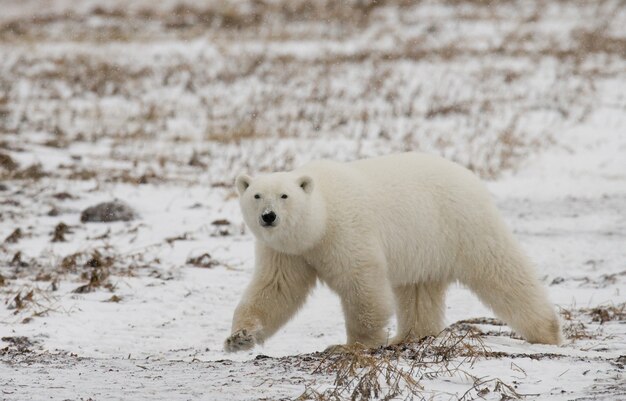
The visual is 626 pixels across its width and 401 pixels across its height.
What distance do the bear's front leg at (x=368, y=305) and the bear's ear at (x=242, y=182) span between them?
0.80 metres

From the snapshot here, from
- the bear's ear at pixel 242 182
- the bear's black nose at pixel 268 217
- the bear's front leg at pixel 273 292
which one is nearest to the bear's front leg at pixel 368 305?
the bear's front leg at pixel 273 292

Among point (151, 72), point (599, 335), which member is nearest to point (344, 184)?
point (599, 335)

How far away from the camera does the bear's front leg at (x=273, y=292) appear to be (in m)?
5.27

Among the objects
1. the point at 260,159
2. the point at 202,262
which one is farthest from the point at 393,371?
the point at 260,159

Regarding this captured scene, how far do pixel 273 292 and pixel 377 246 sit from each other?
66cm

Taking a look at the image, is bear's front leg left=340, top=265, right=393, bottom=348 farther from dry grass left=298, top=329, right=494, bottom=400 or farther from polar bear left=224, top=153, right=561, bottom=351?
dry grass left=298, top=329, right=494, bottom=400

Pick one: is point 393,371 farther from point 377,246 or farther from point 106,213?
point 106,213

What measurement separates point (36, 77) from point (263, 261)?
1249 centimetres

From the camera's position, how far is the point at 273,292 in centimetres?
530

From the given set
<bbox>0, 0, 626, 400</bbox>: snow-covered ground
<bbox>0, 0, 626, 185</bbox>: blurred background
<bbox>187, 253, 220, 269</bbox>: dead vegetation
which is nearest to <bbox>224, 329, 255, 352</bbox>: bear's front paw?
Answer: <bbox>0, 0, 626, 400</bbox>: snow-covered ground

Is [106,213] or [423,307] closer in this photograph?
[423,307]

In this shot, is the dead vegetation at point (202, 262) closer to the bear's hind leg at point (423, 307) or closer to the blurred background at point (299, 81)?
the bear's hind leg at point (423, 307)

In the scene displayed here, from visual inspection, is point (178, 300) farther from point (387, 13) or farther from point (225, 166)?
point (387, 13)

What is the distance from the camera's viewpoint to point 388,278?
5477 mm
